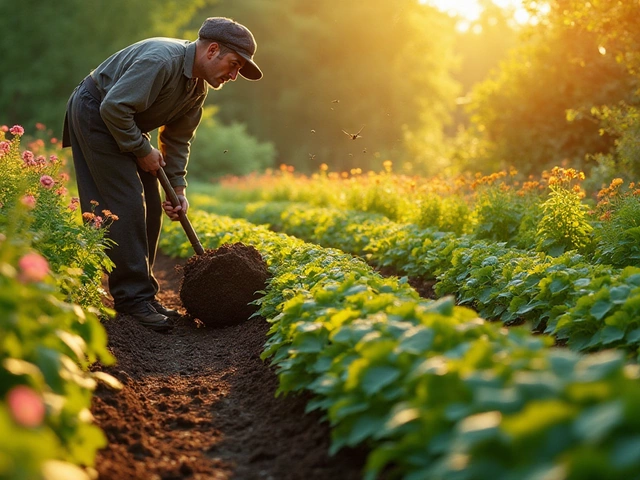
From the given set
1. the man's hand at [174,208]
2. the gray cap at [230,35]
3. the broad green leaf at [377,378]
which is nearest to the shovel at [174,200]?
the man's hand at [174,208]

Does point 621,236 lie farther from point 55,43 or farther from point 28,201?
point 55,43

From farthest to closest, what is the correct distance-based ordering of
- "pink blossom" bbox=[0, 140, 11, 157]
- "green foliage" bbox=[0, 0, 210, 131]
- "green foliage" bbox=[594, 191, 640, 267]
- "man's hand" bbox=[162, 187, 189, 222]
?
"green foliage" bbox=[0, 0, 210, 131] < "man's hand" bbox=[162, 187, 189, 222] < "green foliage" bbox=[594, 191, 640, 267] < "pink blossom" bbox=[0, 140, 11, 157]

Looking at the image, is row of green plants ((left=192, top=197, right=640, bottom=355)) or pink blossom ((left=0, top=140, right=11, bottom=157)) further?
pink blossom ((left=0, top=140, right=11, bottom=157))

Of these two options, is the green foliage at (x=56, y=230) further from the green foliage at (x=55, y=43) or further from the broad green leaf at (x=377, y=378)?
the green foliage at (x=55, y=43)

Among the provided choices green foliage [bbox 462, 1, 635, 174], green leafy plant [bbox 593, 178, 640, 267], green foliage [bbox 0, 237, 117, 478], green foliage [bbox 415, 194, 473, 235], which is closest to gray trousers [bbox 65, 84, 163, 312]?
green foliage [bbox 0, 237, 117, 478]

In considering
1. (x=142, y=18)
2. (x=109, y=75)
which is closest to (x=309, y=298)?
(x=109, y=75)

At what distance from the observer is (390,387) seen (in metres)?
2.50

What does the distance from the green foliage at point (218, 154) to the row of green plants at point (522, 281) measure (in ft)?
87.7

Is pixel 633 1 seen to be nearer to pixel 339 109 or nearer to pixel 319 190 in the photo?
pixel 319 190

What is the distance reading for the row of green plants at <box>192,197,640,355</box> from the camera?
384cm

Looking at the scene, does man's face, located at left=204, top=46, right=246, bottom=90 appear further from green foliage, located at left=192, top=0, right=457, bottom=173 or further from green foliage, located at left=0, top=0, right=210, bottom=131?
green foliage, located at left=192, top=0, right=457, bottom=173

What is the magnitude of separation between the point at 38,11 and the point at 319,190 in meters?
21.5

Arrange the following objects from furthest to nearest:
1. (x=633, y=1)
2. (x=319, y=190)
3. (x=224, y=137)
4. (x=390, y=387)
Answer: (x=224, y=137)
(x=319, y=190)
(x=633, y=1)
(x=390, y=387)

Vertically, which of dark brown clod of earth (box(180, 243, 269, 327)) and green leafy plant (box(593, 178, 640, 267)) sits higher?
green leafy plant (box(593, 178, 640, 267))
